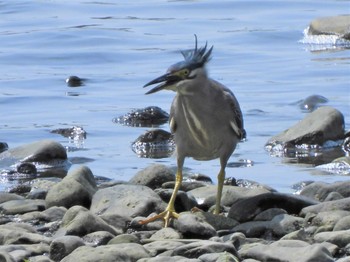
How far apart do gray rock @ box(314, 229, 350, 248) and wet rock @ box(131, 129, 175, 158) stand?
16.9 ft

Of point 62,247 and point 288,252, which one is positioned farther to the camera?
point 62,247

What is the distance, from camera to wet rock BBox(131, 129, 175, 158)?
14.3 meters

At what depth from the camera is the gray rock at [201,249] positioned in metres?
8.60

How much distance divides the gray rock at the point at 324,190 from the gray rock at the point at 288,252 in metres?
2.02

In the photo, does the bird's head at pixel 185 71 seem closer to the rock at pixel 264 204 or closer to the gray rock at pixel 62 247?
the rock at pixel 264 204

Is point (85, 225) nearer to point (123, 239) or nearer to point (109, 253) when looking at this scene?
point (123, 239)

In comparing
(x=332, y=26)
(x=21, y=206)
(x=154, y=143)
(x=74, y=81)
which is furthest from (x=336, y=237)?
(x=332, y=26)

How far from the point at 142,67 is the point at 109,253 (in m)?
11.1

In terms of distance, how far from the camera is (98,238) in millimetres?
9312

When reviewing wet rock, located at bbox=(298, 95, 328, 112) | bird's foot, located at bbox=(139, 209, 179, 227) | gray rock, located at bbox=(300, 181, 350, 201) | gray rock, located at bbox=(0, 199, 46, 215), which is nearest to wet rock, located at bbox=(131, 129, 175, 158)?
wet rock, located at bbox=(298, 95, 328, 112)

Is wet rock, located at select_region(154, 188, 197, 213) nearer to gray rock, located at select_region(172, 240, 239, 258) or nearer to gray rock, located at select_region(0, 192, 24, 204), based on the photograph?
gray rock, located at select_region(0, 192, 24, 204)

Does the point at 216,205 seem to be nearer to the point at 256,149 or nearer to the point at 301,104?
the point at 256,149

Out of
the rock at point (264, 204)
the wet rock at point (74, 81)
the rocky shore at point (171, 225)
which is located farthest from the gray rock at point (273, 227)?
the wet rock at point (74, 81)

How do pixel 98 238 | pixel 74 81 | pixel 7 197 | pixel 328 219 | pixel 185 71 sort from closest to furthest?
pixel 98 238, pixel 328 219, pixel 185 71, pixel 7 197, pixel 74 81
